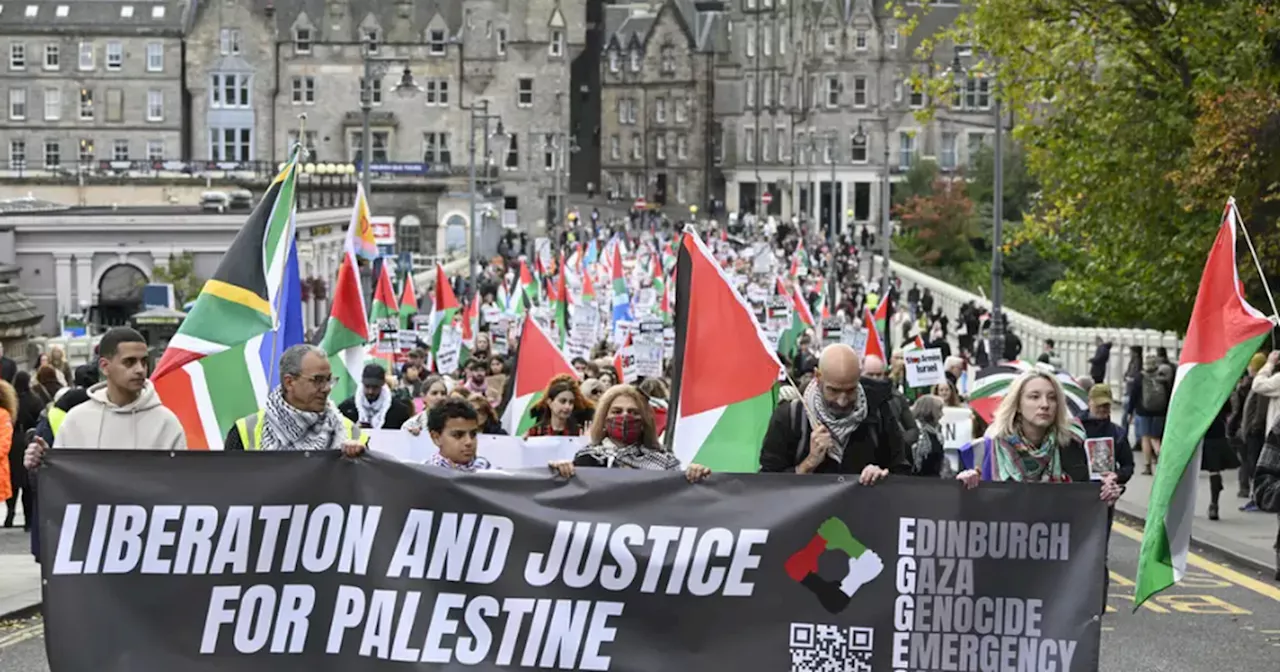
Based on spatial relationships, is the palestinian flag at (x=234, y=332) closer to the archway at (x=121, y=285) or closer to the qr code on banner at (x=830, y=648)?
the qr code on banner at (x=830, y=648)

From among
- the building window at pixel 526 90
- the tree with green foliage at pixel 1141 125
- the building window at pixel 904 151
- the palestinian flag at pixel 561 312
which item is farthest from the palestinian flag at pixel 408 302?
the building window at pixel 904 151

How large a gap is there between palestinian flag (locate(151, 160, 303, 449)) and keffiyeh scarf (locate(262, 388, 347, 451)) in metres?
2.64

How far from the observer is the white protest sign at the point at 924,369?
75.8ft

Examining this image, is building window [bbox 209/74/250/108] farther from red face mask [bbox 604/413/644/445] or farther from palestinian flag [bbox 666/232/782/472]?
red face mask [bbox 604/413/644/445]


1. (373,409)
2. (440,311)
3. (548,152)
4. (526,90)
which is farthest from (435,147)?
(373,409)

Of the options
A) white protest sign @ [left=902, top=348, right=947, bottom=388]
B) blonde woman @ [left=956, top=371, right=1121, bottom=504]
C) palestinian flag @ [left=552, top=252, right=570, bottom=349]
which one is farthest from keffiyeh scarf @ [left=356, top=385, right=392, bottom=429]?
palestinian flag @ [left=552, top=252, right=570, bottom=349]

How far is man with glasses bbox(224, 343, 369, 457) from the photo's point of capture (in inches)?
412

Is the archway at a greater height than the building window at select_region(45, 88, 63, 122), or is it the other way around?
the building window at select_region(45, 88, 63, 122)

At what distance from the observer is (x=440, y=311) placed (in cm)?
3522

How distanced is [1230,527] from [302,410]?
13544 mm

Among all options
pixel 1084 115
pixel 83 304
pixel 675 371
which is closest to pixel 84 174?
pixel 83 304

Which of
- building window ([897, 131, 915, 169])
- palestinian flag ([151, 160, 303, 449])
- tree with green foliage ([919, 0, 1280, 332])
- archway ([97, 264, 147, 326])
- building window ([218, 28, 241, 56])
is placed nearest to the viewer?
palestinian flag ([151, 160, 303, 449])

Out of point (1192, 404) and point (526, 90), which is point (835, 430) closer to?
point (1192, 404)

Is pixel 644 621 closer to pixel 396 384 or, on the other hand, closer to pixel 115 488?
pixel 115 488
